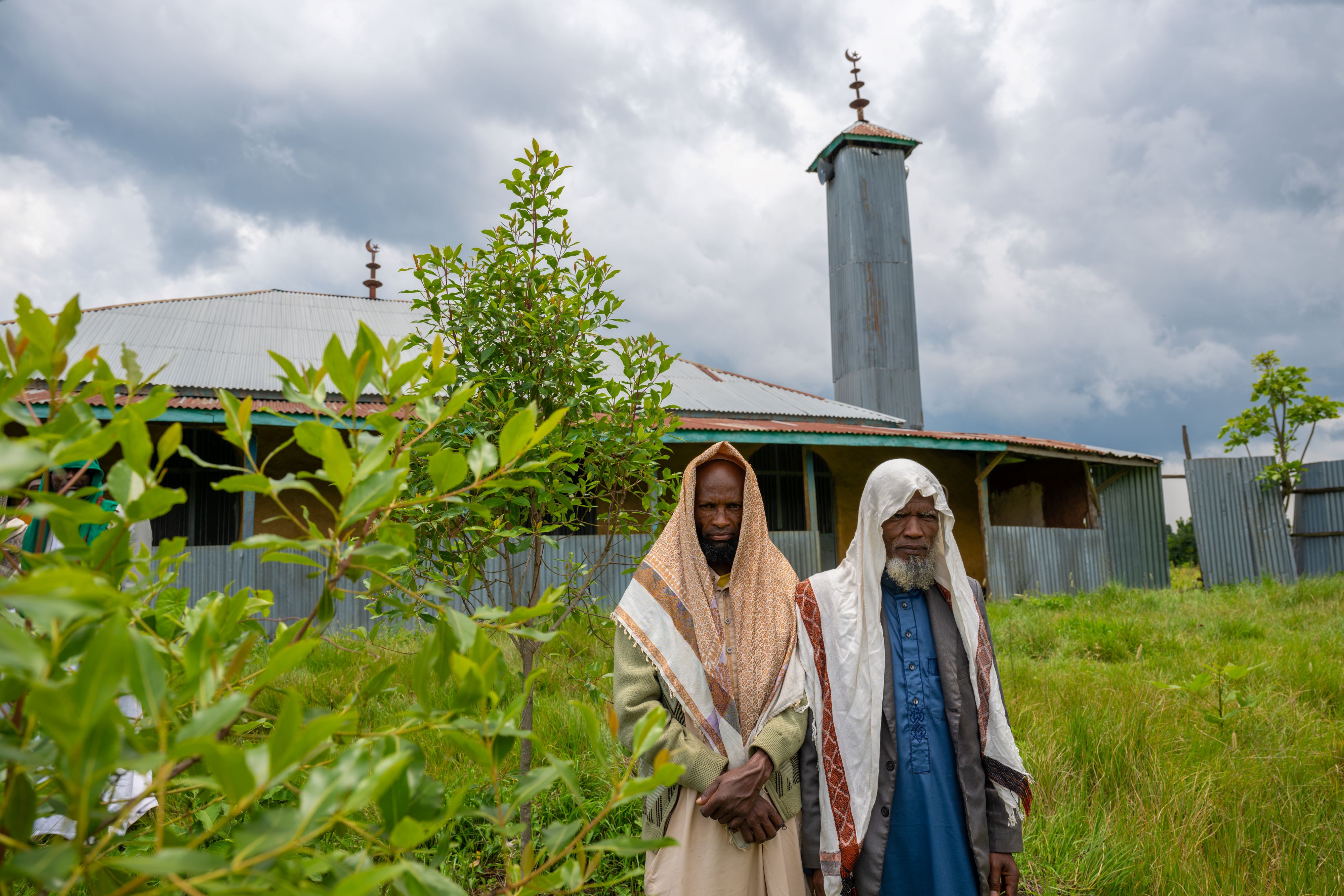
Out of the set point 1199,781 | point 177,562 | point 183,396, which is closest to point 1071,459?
point 1199,781

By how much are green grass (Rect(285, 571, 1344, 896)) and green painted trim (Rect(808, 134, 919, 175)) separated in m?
10.2

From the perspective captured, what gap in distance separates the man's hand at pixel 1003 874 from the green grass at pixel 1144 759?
3.39 ft

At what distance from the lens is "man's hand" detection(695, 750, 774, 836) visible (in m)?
1.97

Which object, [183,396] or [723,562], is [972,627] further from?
[183,396]

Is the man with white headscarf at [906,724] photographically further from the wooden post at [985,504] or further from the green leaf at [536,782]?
the wooden post at [985,504]

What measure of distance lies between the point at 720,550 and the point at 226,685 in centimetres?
178

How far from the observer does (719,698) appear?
2.15 m

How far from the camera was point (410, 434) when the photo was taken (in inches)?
103

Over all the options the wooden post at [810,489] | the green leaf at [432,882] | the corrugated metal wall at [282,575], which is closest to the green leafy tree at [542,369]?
the green leaf at [432,882]

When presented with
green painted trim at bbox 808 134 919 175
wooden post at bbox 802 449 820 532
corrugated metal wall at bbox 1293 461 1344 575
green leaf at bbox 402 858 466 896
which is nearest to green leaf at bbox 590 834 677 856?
green leaf at bbox 402 858 466 896

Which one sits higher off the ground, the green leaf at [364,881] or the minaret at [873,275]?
the minaret at [873,275]

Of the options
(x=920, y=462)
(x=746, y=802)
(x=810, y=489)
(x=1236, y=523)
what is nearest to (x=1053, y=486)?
(x=1236, y=523)

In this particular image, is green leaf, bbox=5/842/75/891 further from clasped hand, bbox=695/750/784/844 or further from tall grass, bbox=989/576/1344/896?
tall grass, bbox=989/576/1344/896

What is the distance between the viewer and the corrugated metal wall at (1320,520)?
10.9 meters
